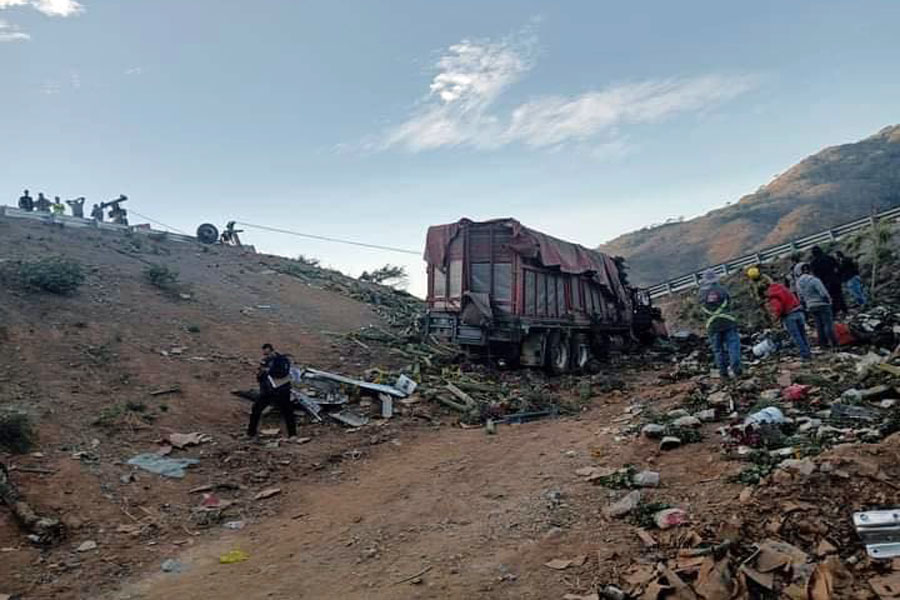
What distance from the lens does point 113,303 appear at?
12445 millimetres

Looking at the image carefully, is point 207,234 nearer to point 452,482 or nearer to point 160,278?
point 160,278

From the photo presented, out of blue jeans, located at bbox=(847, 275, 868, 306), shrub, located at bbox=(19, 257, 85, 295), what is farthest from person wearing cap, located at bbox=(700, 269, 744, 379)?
shrub, located at bbox=(19, 257, 85, 295)

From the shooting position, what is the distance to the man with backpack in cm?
722

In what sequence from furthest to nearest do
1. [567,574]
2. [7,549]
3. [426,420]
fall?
[426,420], [7,549], [567,574]

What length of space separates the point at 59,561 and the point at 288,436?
3.34m

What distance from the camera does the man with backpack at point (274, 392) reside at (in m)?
7.22

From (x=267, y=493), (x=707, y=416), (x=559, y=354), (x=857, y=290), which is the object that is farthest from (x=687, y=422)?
(x=857, y=290)

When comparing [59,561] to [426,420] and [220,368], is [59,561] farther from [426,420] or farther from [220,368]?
[220,368]

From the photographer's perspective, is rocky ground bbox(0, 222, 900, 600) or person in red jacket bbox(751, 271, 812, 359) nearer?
rocky ground bbox(0, 222, 900, 600)

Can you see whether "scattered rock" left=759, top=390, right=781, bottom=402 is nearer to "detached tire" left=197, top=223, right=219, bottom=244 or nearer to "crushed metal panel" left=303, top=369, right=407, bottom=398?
"crushed metal panel" left=303, top=369, right=407, bottom=398

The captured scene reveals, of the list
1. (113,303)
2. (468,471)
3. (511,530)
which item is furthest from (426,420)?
(113,303)

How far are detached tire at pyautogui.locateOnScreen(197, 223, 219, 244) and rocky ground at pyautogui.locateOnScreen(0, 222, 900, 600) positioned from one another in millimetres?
14903

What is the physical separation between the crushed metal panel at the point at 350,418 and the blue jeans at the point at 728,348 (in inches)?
194

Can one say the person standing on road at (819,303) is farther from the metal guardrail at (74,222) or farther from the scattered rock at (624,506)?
the metal guardrail at (74,222)
